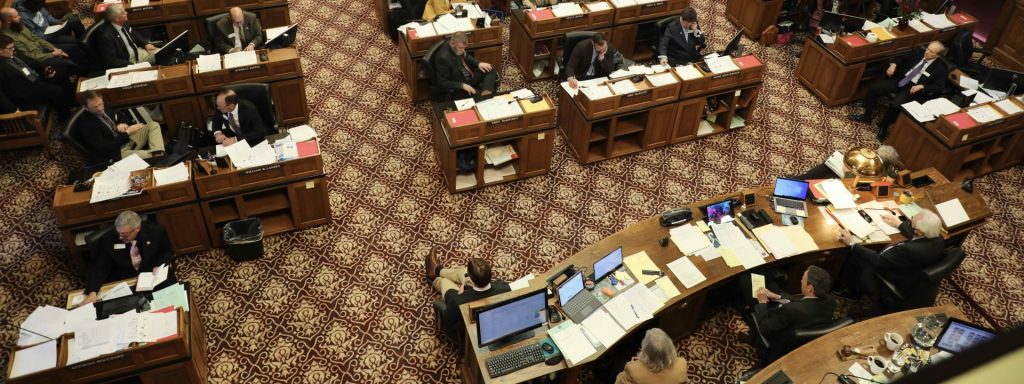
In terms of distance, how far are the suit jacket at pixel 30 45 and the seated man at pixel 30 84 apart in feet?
0.66

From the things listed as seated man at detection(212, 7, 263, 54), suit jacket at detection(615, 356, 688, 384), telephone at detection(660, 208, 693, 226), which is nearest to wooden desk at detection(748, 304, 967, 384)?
suit jacket at detection(615, 356, 688, 384)

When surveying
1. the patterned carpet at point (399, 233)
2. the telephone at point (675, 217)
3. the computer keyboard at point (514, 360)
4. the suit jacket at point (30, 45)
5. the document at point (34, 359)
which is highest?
the suit jacket at point (30, 45)

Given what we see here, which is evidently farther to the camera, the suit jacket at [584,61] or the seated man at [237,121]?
the suit jacket at [584,61]

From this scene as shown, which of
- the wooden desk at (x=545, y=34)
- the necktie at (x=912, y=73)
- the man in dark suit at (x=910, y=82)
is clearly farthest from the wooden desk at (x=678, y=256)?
the wooden desk at (x=545, y=34)

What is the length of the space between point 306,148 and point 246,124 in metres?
0.89

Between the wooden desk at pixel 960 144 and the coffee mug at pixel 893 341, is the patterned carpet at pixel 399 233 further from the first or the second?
the coffee mug at pixel 893 341

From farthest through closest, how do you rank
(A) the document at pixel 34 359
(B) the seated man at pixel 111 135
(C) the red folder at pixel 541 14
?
(C) the red folder at pixel 541 14
(B) the seated man at pixel 111 135
(A) the document at pixel 34 359

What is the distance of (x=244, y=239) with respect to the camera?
22.8 ft

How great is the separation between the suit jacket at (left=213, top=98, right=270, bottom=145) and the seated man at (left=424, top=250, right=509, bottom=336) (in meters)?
2.54

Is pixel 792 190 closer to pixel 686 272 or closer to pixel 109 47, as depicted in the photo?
pixel 686 272

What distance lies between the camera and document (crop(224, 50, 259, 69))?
8133mm

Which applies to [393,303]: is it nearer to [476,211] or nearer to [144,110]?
[476,211]

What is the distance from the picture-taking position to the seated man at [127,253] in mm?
5965

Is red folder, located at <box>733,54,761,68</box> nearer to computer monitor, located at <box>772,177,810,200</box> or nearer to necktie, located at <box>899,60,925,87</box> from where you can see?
necktie, located at <box>899,60,925,87</box>
